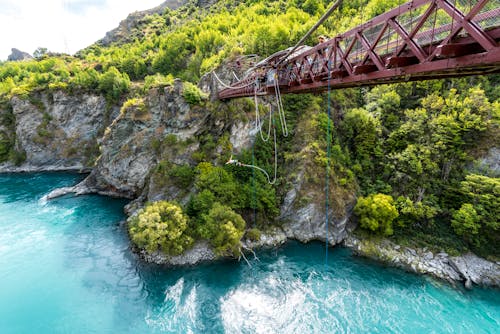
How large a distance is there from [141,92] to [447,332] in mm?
44836

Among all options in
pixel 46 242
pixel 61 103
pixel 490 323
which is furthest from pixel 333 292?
pixel 61 103

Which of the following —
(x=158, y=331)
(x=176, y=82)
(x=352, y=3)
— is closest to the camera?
(x=158, y=331)

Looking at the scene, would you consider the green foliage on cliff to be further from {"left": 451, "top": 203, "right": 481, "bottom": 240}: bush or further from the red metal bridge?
the red metal bridge

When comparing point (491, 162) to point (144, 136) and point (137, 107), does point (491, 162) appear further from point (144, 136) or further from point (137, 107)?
point (137, 107)

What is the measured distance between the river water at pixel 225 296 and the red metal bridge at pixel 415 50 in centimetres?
1408

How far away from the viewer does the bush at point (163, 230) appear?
1752 cm

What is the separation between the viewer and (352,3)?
3778 cm

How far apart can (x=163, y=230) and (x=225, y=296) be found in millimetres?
6723

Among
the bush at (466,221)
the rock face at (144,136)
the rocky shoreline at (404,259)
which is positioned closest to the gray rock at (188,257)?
the rocky shoreline at (404,259)

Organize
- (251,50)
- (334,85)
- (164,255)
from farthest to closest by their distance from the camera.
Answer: (251,50), (164,255), (334,85)

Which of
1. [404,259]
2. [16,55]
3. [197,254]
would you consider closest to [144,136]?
[197,254]

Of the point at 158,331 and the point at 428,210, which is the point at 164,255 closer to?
the point at 158,331

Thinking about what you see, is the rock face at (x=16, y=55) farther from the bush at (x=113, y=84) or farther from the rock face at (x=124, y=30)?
the bush at (x=113, y=84)

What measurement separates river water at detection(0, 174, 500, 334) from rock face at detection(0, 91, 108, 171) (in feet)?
72.4
